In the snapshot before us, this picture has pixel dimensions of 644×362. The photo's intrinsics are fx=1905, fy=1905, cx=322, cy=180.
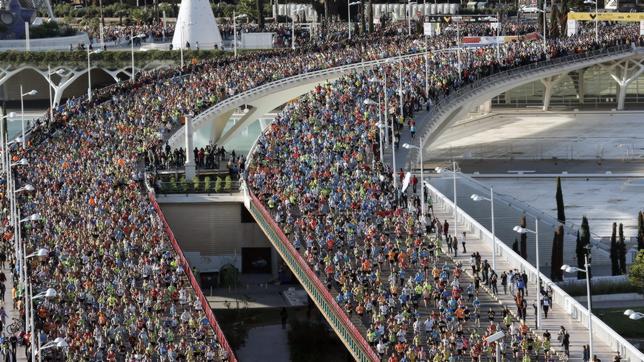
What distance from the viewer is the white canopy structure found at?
130m

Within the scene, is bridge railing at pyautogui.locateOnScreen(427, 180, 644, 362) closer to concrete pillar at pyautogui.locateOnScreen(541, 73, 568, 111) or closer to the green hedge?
concrete pillar at pyautogui.locateOnScreen(541, 73, 568, 111)

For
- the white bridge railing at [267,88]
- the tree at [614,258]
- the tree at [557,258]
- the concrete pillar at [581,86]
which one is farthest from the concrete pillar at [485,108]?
the tree at [557,258]

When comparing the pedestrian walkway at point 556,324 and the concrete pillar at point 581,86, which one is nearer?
the pedestrian walkway at point 556,324

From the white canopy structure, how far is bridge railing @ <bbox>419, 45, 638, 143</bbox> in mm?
28214

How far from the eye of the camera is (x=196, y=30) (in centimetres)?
13038

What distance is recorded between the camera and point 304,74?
108m

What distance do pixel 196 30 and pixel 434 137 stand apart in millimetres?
40262

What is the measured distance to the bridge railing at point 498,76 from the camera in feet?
301

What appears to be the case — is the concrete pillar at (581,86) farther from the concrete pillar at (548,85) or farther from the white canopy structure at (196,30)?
the white canopy structure at (196,30)

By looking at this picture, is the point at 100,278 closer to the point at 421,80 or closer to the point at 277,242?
the point at 277,242

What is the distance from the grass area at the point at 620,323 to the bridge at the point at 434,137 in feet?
14.1

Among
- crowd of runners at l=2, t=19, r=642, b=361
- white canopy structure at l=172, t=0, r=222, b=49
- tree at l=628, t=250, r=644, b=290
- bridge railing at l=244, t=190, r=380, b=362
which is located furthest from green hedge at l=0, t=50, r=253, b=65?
tree at l=628, t=250, r=644, b=290

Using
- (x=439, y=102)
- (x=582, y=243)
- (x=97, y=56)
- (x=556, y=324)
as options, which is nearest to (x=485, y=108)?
(x=97, y=56)

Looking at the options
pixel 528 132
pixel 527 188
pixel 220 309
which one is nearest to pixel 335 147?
pixel 220 309
